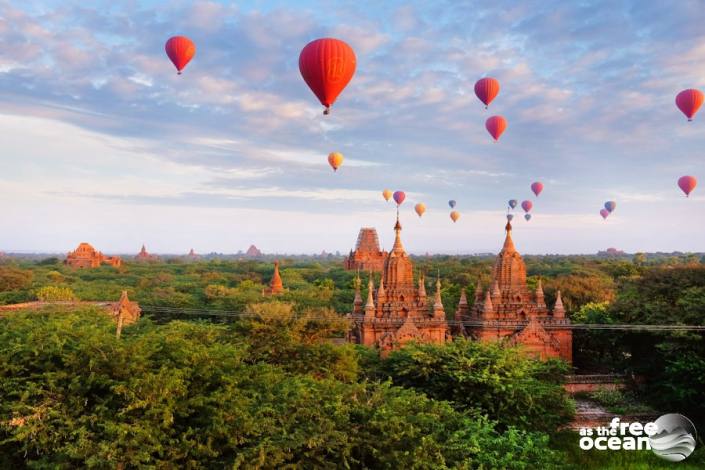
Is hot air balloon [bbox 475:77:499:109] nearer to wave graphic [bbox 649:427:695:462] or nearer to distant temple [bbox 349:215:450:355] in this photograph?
distant temple [bbox 349:215:450:355]

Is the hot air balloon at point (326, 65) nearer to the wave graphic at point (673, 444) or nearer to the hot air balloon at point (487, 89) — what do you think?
the hot air balloon at point (487, 89)

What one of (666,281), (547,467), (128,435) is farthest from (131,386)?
(666,281)

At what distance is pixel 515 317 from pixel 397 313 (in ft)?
21.3

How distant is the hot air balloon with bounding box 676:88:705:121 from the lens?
2903cm

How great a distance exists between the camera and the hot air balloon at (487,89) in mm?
30219

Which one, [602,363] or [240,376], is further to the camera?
[602,363]

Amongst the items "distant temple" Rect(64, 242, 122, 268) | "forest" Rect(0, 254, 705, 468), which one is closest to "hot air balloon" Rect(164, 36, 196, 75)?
"forest" Rect(0, 254, 705, 468)

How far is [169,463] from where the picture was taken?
12.4 m

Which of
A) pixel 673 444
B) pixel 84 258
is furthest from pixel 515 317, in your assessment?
pixel 84 258

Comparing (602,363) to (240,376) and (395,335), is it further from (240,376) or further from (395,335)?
(240,376)

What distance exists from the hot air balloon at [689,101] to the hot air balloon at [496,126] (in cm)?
941

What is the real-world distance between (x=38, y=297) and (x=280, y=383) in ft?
146

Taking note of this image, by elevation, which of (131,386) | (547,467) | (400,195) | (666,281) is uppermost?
(400,195)

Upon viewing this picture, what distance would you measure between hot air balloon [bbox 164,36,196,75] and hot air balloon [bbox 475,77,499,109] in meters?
15.4
